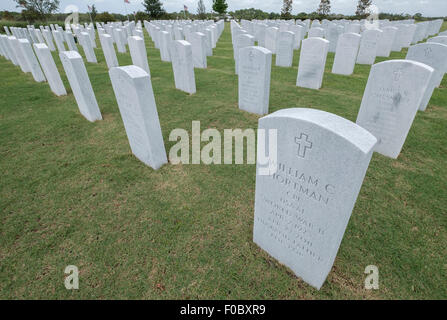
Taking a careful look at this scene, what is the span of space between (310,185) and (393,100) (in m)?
3.26

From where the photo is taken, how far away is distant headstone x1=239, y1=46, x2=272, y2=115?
521 cm

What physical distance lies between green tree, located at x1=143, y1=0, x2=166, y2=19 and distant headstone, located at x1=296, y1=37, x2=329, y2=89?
159 feet

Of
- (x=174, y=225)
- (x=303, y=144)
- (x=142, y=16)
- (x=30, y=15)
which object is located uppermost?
(x=30, y=15)

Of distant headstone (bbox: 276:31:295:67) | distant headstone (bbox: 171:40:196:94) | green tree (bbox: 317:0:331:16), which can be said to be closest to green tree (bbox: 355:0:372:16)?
green tree (bbox: 317:0:331:16)

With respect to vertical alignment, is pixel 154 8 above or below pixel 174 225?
above

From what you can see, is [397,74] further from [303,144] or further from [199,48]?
[199,48]

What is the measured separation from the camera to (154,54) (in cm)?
1423

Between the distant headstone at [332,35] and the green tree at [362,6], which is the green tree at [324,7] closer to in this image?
the green tree at [362,6]

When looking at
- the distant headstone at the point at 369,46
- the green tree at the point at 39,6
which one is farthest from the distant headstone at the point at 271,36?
the green tree at the point at 39,6

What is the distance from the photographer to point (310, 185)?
1.80 m

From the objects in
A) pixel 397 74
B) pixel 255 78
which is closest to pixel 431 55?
pixel 397 74

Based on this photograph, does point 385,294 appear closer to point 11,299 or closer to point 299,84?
point 11,299

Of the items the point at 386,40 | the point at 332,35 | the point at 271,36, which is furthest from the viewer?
the point at 271,36

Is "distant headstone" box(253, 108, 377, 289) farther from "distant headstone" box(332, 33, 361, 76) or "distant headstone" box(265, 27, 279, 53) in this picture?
"distant headstone" box(265, 27, 279, 53)
